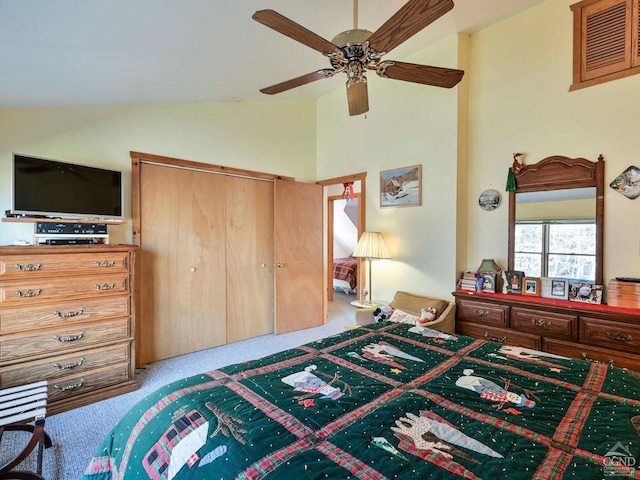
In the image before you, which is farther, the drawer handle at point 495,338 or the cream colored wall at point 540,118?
the drawer handle at point 495,338

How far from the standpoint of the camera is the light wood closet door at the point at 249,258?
12.1ft

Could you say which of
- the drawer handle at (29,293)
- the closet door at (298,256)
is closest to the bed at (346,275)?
the closet door at (298,256)

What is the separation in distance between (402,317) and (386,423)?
202 cm

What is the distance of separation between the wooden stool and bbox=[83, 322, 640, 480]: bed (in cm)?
54

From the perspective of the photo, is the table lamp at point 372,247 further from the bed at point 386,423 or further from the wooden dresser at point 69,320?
the wooden dresser at point 69,320

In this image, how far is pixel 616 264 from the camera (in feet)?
7.79

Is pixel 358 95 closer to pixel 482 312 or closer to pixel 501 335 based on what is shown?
pixel 482 312

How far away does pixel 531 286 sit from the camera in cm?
268

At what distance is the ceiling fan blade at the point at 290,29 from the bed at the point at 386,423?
5.30 feet

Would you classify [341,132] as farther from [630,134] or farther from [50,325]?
[50,325]

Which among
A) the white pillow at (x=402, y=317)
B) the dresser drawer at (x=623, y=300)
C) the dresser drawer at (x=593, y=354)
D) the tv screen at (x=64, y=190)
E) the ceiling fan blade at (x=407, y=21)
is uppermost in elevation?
the ceiling fan blade at (x=407, y=21)

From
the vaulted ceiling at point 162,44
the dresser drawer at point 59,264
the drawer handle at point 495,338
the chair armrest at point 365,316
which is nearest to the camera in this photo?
the vaulted ceiling at point 162,44

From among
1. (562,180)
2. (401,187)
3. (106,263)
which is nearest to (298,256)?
(401,187)

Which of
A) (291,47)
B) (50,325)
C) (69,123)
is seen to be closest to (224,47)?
(291,47)
